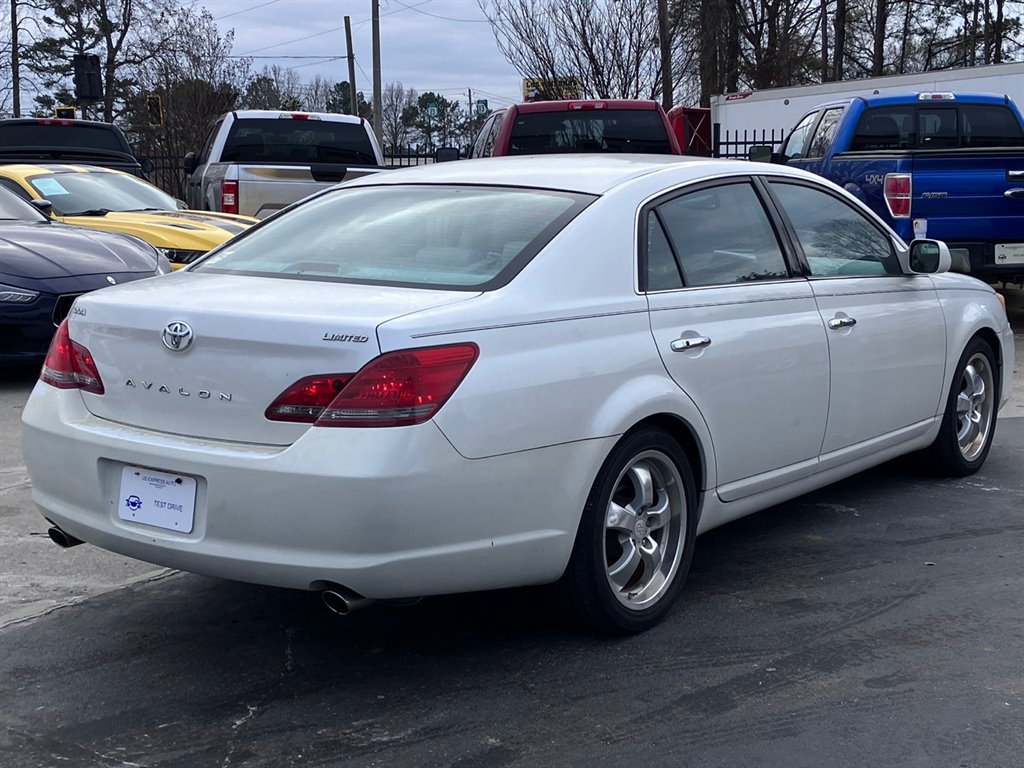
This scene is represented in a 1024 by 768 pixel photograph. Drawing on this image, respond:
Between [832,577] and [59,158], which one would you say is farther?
[59,158]

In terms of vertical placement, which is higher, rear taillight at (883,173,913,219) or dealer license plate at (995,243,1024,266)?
rear taillight at (883,173,913,219)

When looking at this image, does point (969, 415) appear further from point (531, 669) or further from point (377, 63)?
point (377, 63)

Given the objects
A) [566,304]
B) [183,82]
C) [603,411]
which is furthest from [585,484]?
[183,82]

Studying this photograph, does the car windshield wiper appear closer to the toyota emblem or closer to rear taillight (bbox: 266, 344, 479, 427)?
the toyota emblem

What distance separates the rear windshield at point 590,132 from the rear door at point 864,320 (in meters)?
7.74

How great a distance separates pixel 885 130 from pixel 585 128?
3063 millimetres

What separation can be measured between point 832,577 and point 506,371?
1.79 m

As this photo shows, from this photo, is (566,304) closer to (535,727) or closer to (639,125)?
(535,727)

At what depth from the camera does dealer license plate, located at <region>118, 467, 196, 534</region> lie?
139 inches

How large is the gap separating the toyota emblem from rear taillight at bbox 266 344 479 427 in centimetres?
35

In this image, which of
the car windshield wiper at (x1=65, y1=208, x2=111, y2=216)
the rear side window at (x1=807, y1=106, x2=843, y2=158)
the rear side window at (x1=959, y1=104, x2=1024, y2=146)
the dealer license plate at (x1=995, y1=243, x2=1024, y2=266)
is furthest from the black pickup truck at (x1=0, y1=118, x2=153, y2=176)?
the dealer license plate at (x1=995, y1=243, x2=1024, y2=266)

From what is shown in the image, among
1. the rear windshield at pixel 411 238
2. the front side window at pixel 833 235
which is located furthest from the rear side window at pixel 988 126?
the rear windshield at pixel 411 238

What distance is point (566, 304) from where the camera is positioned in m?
3.80

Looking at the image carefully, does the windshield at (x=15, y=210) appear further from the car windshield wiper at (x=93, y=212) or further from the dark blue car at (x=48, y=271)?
the car windshield wiper at (x=93, y=212)
